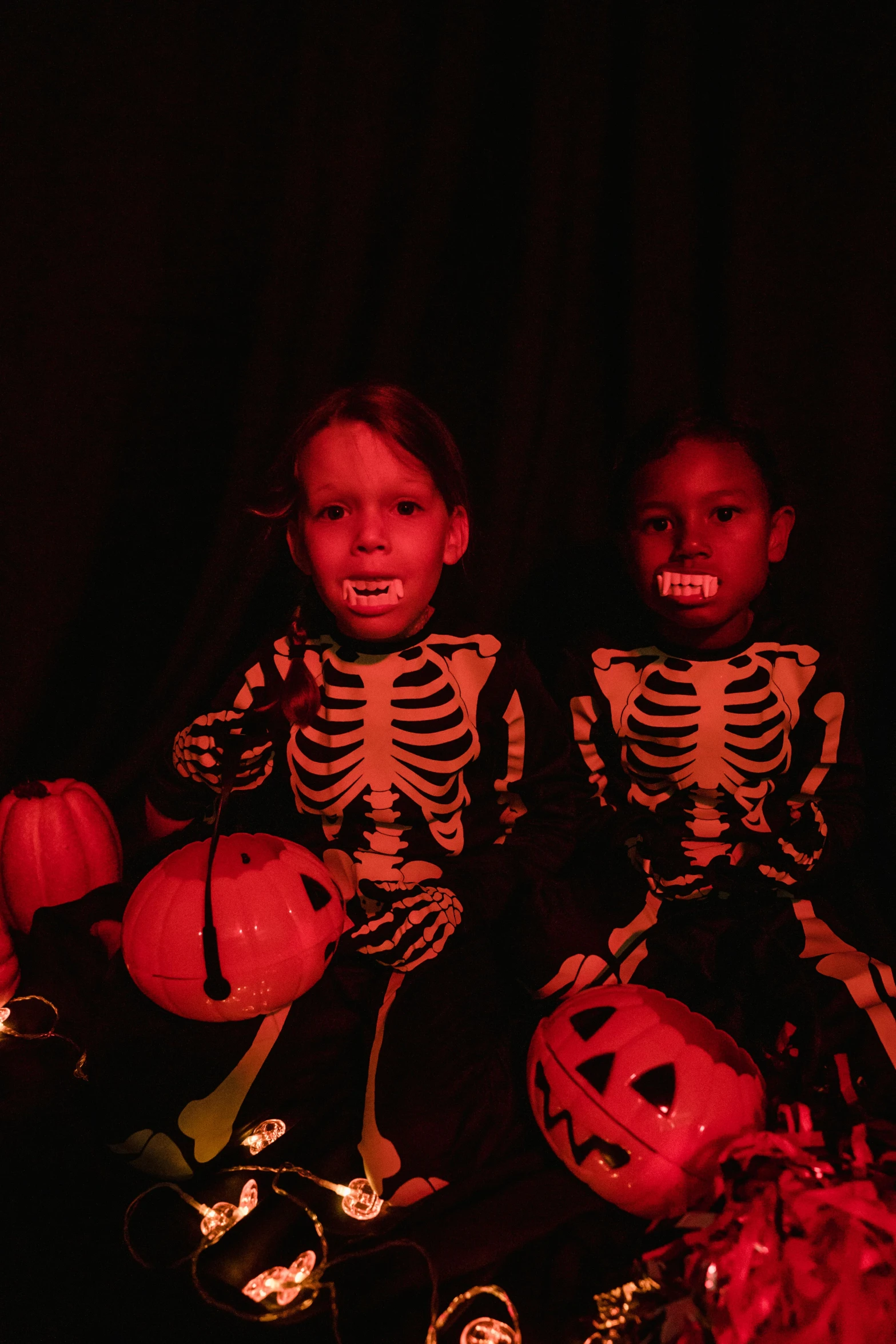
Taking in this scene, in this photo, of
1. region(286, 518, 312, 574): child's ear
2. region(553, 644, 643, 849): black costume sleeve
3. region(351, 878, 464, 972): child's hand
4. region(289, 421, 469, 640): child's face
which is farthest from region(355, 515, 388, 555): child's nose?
region(351, 878, 464, 972): child's hand

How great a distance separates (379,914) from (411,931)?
0.07 m

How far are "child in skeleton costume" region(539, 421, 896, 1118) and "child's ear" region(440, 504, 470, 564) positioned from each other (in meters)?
0.24

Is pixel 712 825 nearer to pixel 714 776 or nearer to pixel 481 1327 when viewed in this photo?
pixel 714 776

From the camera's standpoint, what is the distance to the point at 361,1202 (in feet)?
3.00

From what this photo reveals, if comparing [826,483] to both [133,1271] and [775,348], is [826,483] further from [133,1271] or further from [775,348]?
[133,1271]

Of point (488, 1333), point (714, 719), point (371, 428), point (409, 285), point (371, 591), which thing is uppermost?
point (409, 285)

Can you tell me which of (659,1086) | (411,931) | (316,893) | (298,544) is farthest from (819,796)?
(298,544)

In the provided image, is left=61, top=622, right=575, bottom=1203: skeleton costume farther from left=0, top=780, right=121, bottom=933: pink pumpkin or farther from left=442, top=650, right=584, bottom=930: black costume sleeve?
left=0, top=780, right=121, bottom=933: pink pumpkin

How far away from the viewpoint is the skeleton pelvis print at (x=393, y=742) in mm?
1208

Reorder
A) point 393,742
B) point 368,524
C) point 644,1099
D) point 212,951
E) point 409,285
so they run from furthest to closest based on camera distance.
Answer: point 409,285, point 393,742, point 368,524, point 212,951, point 644,1099

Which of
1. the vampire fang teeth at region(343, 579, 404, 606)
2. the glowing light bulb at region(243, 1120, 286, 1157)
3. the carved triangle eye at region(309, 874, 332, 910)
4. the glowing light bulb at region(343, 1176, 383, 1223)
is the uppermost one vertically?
the vampire fang teeth at region(343, 579, 404, 606)

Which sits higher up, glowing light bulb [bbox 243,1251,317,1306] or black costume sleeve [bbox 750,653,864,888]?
black costume sleeve [bbox 750,653,864,888]

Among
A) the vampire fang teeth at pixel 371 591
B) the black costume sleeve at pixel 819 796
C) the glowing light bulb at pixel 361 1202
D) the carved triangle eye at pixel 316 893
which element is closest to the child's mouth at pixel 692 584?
the black costume sleeve at pixel 819 796

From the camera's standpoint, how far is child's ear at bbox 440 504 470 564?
3.93 ft
